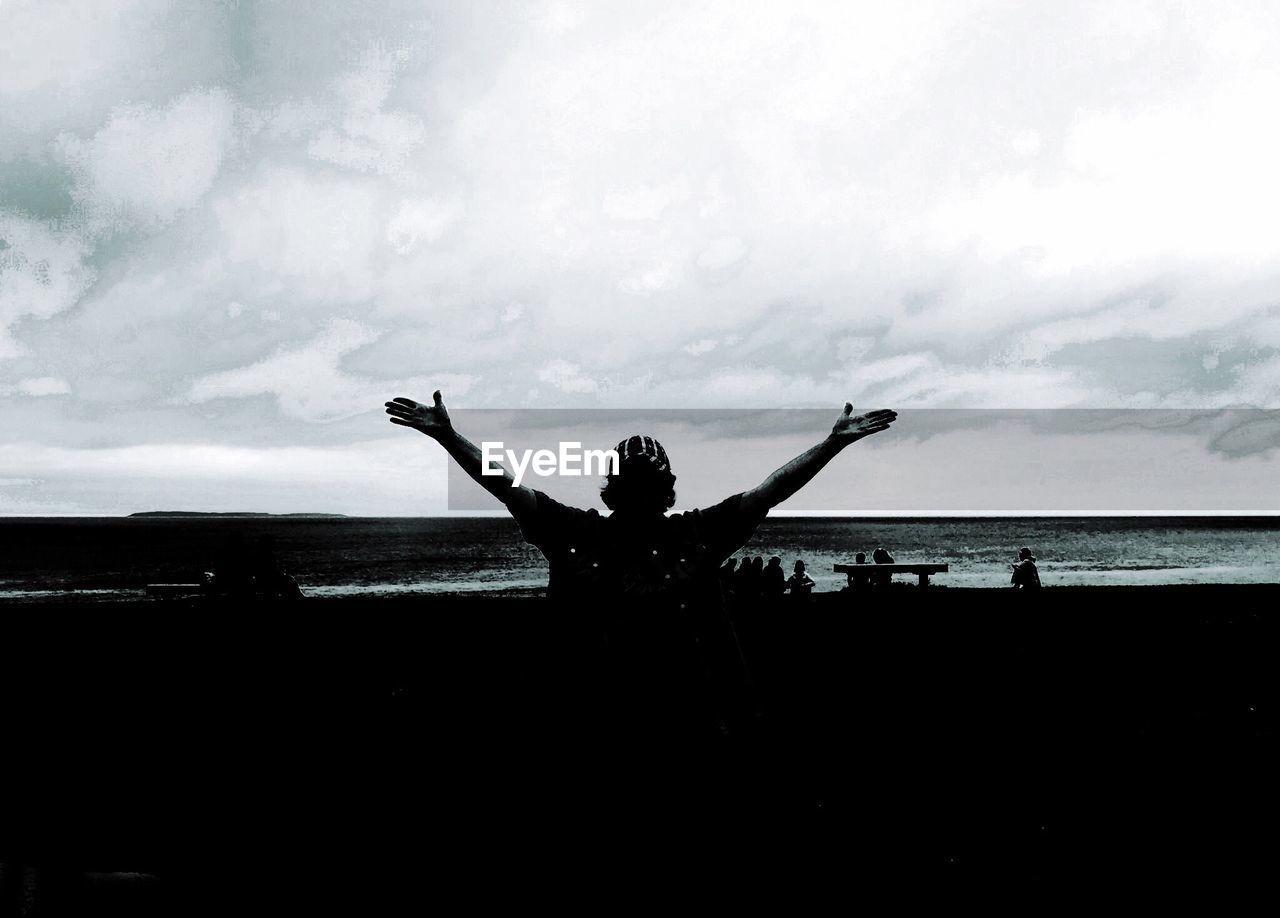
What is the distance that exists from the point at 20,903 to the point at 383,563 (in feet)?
223

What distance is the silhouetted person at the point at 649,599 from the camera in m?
2.33

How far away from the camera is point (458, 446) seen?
250cm

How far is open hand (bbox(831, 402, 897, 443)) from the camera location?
9.23ft

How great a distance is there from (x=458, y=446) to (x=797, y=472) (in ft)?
3.43

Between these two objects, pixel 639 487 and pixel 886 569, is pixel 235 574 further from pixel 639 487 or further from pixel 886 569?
pixel 639 487

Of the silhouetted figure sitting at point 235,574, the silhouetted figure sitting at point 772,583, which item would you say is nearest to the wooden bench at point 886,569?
the silhouetted figure sitting at point 772,583

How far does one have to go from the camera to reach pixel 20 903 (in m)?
2.79

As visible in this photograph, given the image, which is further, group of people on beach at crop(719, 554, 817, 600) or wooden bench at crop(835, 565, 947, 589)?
wooden bench at crop(835, 565, 947, 589)

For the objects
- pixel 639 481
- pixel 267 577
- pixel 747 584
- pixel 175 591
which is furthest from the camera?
pixel 175 591

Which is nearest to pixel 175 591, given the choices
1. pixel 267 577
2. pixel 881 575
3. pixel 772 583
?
pixel 267 577

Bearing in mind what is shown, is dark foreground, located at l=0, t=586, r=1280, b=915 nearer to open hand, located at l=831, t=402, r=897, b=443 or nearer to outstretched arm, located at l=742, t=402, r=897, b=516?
outstretched arm, located at l=742, t=402, r=897, b=516

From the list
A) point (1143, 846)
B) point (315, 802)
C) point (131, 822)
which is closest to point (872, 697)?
point (1143, 846)

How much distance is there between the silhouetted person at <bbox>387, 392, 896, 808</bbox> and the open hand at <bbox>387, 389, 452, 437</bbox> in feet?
0.04

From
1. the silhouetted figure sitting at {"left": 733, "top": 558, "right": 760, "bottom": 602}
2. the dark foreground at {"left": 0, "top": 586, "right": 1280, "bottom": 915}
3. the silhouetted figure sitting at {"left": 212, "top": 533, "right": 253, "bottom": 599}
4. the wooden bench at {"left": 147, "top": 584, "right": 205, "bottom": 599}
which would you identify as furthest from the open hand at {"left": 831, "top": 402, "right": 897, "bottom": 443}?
the wooden bench at {"left": 147, "top": 584, "right": 205, "bottom": 599}
